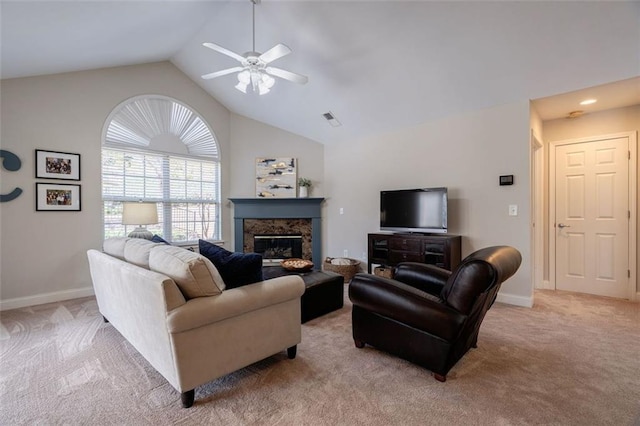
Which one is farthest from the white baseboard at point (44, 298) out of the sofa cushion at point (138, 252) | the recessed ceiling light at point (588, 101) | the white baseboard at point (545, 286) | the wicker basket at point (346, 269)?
the recessed ceiling light at point (588, 101)

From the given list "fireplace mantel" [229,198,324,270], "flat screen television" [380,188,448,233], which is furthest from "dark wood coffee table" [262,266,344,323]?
"fireplace mantel" [229,198,324,270]

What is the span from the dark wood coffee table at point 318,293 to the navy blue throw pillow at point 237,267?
2.89 feet

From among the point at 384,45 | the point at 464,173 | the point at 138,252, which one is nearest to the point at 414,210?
the point at 464,173

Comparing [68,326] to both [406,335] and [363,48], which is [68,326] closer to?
[406,335]

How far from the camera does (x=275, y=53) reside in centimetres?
247

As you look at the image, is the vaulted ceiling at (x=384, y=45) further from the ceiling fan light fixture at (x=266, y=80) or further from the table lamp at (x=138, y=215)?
the table lamp at (x=138, y=215)

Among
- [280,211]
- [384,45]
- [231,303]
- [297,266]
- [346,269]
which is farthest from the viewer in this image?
[280,211]

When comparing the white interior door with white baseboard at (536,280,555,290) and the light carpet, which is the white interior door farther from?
the light carpet

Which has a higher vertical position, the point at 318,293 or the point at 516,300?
the point at 318,293

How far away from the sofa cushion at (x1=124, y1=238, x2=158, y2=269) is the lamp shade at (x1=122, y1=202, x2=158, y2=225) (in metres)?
1.38

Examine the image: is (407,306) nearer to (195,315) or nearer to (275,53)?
(195,315)

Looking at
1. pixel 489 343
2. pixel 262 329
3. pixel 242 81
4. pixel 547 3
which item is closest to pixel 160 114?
pixel 242 81

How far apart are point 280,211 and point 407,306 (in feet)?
11.9

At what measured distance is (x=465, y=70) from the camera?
2.98m
